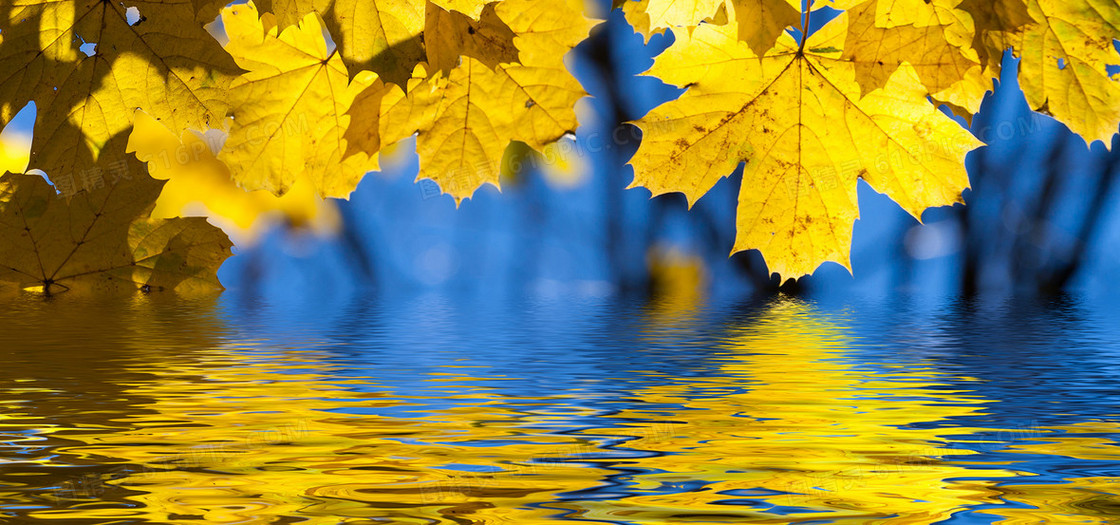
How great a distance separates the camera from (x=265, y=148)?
1869mm

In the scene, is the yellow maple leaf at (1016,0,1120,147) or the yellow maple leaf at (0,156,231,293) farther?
the yellow maple leaf at (0,156,231,293)

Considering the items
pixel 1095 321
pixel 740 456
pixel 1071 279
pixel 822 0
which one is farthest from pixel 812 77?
pixel 1071 279

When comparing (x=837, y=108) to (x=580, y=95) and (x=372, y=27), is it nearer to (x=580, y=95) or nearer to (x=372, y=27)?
(x=580, y=95)

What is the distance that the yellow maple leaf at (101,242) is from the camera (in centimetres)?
216

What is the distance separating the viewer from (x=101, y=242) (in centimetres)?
222

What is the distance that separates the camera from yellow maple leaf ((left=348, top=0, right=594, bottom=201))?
1812 mm

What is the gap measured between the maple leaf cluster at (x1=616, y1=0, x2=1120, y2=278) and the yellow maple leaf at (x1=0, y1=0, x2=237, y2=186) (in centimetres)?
76

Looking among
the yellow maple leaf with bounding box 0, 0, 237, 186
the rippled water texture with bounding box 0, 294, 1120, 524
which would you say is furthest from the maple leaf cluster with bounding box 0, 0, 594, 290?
the rippled water texture with bounding box 0, 294, 1120, 524

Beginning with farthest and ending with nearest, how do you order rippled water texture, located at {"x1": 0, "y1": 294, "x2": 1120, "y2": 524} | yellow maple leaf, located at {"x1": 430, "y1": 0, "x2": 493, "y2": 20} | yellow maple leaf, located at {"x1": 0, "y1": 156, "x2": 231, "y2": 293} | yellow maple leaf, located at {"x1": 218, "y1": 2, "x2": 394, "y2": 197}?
yellow maple leaf, located at {"x1": 0, "y1": 156, "x2": 231, "y2": 293}
yellow maple leaf, located at {"x1": 218, "y1": 2, "x2": 394, "y2": 197}
yellow maple leaf, located at {"x1": 430, "y1": 0, "x2": 493, "y2": 20}
rippled water texture, located at {"x1": 0, "y1": 294, "x2": 1120, "y2": 524}

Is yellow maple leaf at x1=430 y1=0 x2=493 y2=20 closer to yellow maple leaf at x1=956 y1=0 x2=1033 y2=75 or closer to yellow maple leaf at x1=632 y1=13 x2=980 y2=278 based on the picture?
yellow maple leaf at x1=632 y1=13 x2=980 y2=278

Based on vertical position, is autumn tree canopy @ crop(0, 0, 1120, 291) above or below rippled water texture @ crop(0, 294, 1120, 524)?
above

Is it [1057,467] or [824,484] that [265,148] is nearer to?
[824,484]

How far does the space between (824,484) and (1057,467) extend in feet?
0.96

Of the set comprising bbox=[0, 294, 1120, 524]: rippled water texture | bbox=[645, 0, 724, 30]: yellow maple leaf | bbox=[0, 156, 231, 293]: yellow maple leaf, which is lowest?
bbox=[0, 294, 1120, 524]: rippled water texture
